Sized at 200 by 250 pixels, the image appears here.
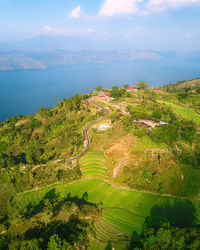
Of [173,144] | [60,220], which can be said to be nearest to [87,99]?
[173,144]

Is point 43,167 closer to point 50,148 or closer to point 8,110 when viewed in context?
point 50,148

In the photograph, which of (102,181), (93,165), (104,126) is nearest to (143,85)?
(104,126)

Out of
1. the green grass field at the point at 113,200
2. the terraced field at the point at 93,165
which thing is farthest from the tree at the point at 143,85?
the green grass field at the point at 113,200

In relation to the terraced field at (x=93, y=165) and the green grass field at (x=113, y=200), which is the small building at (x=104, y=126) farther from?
the green grass field at (x=113, y=200)

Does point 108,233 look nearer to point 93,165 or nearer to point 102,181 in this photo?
point 102,181

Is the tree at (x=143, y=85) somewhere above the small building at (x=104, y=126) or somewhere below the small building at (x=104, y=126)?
above

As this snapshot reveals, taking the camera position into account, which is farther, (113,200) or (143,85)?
(143,85)
